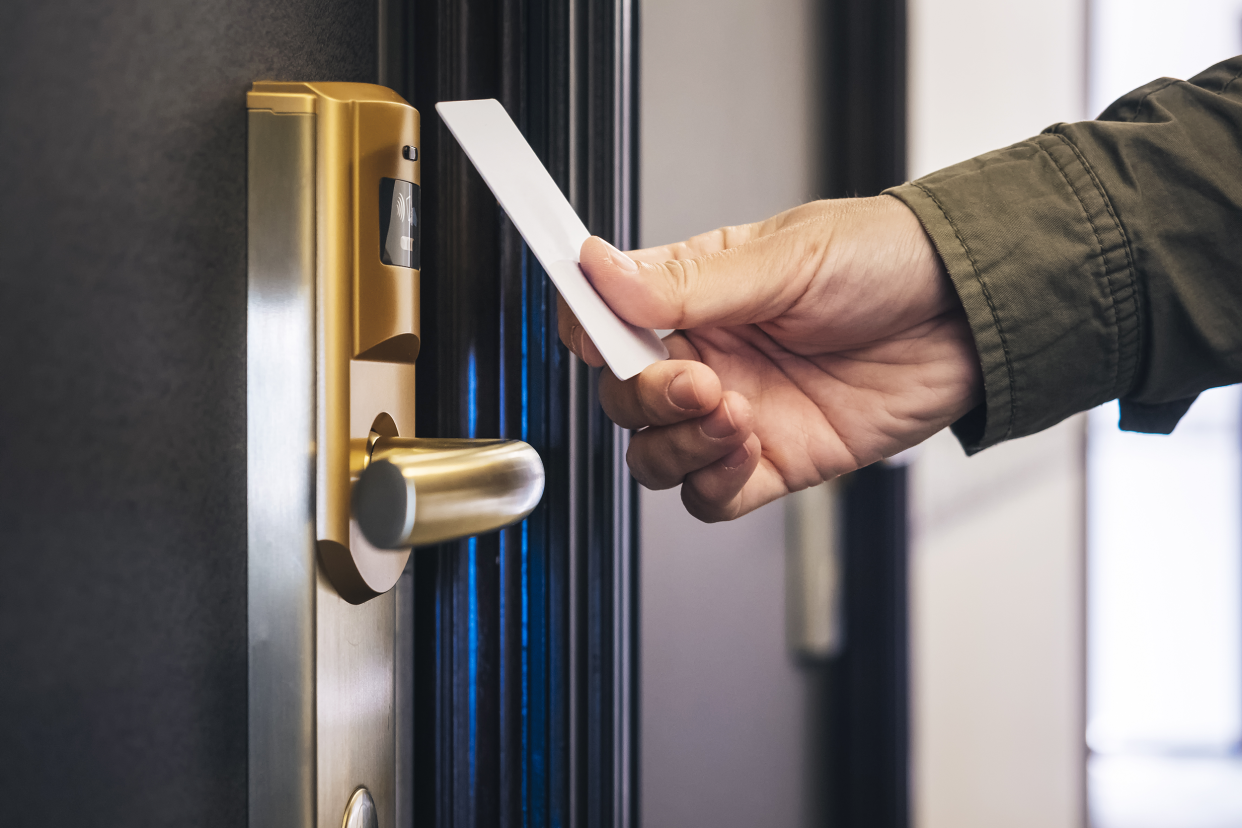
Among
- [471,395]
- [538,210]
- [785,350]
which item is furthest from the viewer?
[785,350]

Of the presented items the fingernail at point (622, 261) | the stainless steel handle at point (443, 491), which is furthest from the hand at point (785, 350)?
the stainless steel handle at point (443, 491)

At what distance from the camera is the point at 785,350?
54cm

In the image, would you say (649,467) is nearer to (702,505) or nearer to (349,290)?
(702,505)

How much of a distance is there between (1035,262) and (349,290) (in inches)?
15.1

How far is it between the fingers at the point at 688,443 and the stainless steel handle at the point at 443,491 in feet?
0.46

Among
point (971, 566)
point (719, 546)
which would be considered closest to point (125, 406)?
point (719, 546)

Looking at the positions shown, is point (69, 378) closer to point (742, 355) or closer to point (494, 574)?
point (494, 574)

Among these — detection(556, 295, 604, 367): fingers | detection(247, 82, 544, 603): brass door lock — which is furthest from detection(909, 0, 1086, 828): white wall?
detection(247, 82, 544, 603): brass door lock

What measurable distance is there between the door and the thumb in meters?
0.10

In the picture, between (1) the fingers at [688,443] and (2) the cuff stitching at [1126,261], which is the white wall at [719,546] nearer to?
(1) the fingers at [688,443]

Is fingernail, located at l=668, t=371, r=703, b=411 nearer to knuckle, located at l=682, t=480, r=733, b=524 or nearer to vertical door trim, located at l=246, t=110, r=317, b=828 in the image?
knuckle, located at l=682, t=480, r=733, b=524

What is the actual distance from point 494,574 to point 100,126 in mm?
309

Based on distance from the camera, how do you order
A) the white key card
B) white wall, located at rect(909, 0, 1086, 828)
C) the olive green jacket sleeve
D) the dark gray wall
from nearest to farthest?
the dark gray wall, the white key card, the olive green jacket sleeve, white wall, located at rect(909, 0, 1086, 828)

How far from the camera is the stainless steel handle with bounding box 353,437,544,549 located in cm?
23
